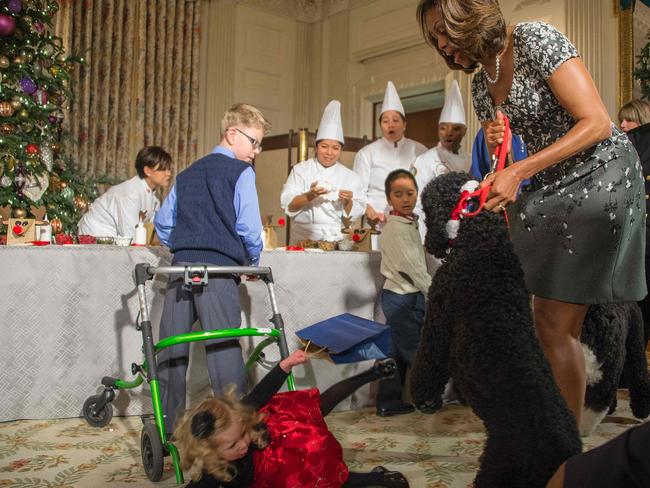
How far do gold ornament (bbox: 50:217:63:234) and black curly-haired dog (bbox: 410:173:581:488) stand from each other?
12.1ft

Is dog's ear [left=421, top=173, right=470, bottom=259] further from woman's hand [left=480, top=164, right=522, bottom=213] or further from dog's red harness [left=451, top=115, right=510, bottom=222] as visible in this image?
woman's hand [left=480, top=164, right=522, bottom=213]

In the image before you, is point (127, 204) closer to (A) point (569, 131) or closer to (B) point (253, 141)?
(B) point (253, 141)

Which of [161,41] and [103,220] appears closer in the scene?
[103,220]

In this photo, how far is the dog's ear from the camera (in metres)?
1.43

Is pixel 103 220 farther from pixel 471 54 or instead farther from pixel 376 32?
pixel 376 32

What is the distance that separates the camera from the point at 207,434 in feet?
4.55

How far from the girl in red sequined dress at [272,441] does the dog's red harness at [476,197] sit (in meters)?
0.43

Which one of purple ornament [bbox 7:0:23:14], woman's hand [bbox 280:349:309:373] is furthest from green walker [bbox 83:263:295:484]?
purple ornament [bbox 7:0:23:14]

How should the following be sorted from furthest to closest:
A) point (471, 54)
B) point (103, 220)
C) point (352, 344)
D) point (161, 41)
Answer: point (161, 41), point (103, 220), point (352, 344), point (471, 54)

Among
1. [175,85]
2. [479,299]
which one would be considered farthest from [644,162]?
[175,85]

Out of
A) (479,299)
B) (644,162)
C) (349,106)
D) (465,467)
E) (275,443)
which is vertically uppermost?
(349,106)

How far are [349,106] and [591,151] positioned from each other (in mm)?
6059

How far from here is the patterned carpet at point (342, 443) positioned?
181 centimetres

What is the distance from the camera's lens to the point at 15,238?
2525mm
